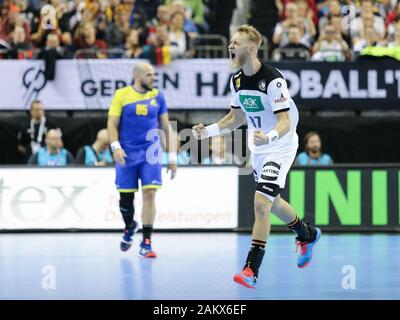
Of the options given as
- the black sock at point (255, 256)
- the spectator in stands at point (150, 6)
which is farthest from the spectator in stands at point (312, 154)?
the black sock at point (255, 256)

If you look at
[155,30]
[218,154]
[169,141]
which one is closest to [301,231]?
[169,141]

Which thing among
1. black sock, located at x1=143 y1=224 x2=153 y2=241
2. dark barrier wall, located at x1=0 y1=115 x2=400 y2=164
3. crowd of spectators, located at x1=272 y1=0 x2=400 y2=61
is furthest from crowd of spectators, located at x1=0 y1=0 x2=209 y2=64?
black sock, located at x1=143 y1=224 x2=153 y2=241

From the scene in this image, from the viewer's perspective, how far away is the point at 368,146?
19938 millimetres

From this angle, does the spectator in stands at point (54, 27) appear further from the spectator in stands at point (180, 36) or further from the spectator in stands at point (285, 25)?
the spectator in stands at point (285, 25)

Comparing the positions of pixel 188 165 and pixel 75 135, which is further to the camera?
pixel 75 135

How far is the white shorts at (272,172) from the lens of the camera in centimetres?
1031

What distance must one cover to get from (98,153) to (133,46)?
276cm

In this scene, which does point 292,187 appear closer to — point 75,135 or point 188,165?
point 188,165

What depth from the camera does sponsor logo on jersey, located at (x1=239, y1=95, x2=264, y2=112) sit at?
10414mm

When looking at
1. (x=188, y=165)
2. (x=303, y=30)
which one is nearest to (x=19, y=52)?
(x=188, y=165)

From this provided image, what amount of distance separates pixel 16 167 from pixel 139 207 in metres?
2.24

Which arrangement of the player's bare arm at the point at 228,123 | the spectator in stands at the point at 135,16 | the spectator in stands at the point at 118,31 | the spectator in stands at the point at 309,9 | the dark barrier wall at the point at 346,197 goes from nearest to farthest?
the player's bare arm at the point at 228,123, the dark barrier wall at the point at 346,197, the spectator in stands at the point at 118,31, the spectator in stands at the point at 135,16, the spectator in stands at the point at 309,9

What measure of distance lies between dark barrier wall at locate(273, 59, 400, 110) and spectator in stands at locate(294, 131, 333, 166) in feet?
4.12

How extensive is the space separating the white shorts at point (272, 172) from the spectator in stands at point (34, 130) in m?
8.83
